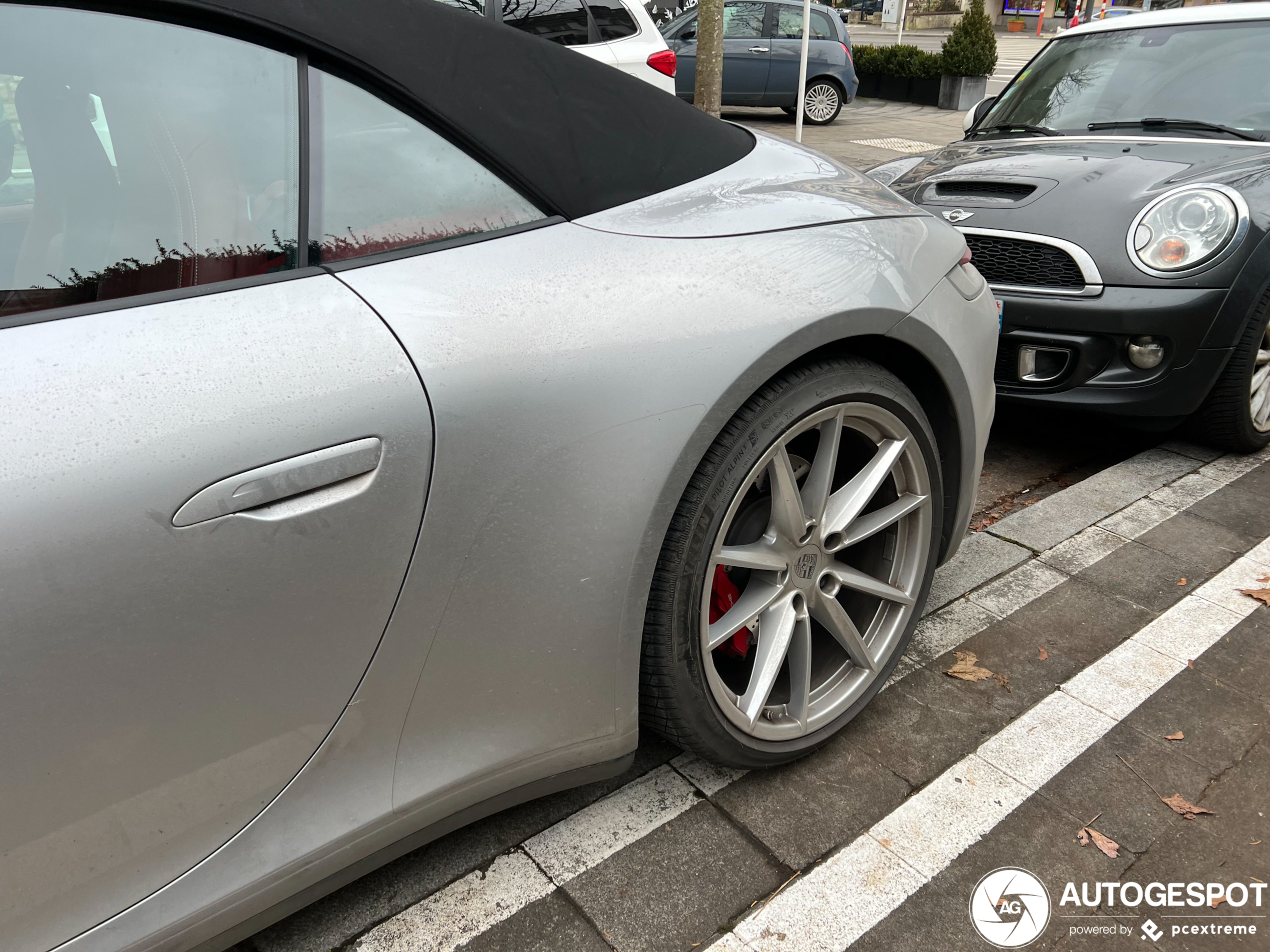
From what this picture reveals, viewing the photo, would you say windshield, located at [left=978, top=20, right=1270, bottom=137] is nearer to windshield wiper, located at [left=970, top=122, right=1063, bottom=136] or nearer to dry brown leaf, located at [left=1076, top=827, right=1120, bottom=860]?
windshield wiper, located at [left=970, top=122, right=1063, bottom=136]

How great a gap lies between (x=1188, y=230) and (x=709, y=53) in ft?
19.4

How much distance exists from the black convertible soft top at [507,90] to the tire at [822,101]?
14121mm

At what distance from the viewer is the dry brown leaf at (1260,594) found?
2652 millimetres

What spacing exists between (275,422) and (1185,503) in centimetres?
315

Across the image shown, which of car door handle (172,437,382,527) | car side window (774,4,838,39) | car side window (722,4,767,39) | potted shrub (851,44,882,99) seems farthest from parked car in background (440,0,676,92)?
potted shrub (851,44,882,99)

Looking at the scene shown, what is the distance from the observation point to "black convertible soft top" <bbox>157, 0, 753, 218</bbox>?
4.37 feet

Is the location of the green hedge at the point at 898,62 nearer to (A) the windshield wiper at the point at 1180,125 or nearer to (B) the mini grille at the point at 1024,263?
(A) the windshield wiper at the point at 1180,125

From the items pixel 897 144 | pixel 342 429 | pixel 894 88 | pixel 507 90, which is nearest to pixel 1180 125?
pixel 507 90

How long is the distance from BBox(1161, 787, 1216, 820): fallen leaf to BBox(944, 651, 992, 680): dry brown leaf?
19.5 inches

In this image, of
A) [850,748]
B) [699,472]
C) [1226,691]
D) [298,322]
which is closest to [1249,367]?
[1226,691]

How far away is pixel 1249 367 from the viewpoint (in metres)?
3.40

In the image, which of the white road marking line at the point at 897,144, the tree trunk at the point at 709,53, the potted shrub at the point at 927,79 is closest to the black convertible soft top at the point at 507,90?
the tree trunk at the point at 709,53

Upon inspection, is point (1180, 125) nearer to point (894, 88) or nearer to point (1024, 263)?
point (1024, 263)

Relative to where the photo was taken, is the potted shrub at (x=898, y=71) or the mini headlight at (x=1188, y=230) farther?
the potted shrub at (x=898, y=71)
